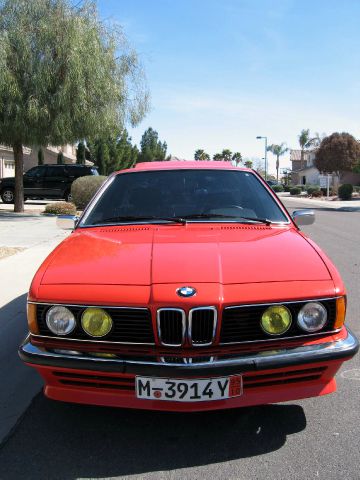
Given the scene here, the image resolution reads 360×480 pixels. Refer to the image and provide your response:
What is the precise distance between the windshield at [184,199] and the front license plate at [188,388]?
5.25ft

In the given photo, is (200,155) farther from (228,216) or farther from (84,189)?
(228,216)

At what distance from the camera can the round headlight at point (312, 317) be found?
2.77 metres

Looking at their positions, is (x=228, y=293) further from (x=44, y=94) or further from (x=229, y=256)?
(x=44, y=94)

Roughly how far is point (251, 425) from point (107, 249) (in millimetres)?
1459

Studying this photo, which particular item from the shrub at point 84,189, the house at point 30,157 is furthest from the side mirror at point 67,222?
the house at point 30,157

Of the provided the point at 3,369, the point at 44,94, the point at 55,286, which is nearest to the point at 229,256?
the point at 55,286

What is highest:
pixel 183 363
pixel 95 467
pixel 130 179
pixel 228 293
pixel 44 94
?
pixel 44 94

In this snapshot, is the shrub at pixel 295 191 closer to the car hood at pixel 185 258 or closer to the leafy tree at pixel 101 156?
the leafy tree at pixel 101 156

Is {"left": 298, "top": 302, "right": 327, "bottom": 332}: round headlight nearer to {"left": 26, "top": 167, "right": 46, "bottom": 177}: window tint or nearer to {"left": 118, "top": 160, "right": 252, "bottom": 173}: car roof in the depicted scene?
{"left": 118, "top": 160, "right": 252, "bottom": 173}: car roof

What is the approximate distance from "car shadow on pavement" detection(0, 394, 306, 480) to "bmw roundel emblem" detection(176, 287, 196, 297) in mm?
938

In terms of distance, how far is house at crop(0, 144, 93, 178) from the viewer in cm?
2997

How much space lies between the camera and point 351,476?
2.60 metres

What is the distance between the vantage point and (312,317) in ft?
9.16

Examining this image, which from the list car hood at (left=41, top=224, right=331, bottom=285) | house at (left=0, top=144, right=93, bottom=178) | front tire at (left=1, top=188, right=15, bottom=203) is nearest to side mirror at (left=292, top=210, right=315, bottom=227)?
car hood at (left=41, top=224, right=331, bottom=285)
